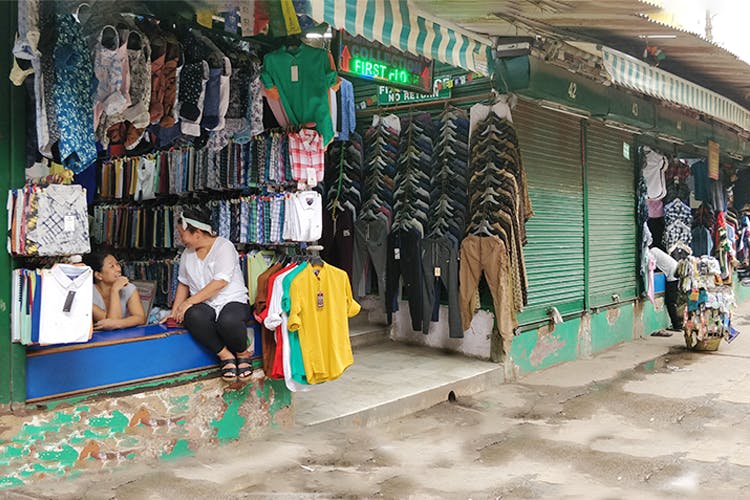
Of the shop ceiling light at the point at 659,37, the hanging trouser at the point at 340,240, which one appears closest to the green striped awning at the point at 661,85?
the shop ceiling light at the point at 659,37

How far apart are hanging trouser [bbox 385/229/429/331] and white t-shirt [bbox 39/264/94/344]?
4354mm

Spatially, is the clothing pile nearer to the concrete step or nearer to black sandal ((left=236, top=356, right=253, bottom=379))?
black sandal ((left=236, top=356, right=253, bottom=379))

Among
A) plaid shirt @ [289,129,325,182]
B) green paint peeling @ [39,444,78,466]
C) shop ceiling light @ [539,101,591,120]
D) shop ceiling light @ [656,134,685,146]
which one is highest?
shop ceiling light @ [656,134,685,146]

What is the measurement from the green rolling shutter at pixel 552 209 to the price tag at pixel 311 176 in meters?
3.20

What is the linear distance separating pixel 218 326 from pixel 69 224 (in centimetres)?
136

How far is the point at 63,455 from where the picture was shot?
4.57m

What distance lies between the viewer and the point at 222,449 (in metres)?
5.44

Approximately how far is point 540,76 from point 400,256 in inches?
97.5

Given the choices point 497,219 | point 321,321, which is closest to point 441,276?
point 497,219

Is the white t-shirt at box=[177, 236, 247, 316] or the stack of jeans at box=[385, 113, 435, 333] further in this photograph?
the stack of jeans at box=[385, 113, 435, 333]

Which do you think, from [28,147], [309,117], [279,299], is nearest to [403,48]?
[309,117]

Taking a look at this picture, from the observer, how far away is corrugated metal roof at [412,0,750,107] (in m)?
6.24

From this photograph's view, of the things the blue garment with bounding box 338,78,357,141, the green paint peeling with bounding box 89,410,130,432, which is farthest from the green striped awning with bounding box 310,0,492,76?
the green paint peeling with bounding box 89,410,130,432

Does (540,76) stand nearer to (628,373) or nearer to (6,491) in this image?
(628,373)
